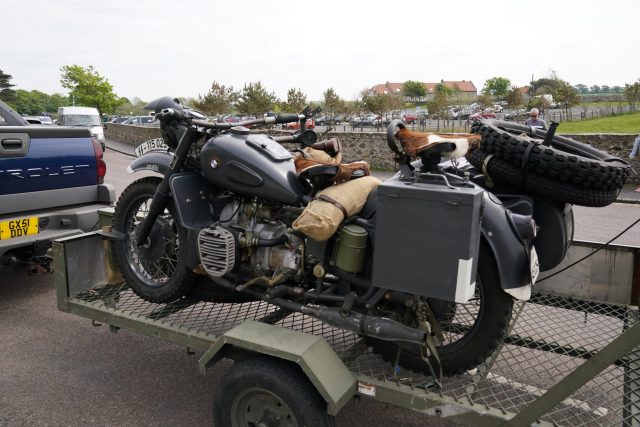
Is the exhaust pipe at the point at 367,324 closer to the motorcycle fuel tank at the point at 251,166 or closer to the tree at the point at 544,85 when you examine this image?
the motorcycle fuel tank at the point at 251,166

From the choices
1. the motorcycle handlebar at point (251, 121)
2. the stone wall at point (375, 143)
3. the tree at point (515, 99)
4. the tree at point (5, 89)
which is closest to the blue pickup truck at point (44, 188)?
the stone wall at point (375, 143)

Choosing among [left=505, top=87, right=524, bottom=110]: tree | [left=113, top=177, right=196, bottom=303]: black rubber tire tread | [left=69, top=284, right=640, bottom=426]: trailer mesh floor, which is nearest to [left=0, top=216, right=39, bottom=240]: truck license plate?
[left=69, top=284, right=640, bottom=426]: trailer mesh floor

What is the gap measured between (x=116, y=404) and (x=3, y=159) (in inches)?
109

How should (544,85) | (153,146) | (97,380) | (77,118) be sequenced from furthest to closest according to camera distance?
(544,85)
(77,118)
(153,146)
(97,380)

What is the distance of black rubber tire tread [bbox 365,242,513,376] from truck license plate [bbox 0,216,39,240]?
386 cm

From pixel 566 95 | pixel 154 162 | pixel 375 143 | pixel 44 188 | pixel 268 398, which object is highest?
pixel 566 95

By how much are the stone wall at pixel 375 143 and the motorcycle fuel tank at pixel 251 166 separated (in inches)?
103

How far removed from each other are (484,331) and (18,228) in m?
4.26

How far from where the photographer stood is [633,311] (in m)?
3.69

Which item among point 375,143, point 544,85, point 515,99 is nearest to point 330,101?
point 515,99

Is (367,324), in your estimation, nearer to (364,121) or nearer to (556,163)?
(556,163)

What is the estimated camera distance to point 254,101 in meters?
33.8

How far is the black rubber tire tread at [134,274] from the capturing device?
3.77 m

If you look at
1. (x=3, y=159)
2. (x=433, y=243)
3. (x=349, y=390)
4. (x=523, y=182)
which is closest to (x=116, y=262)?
(x=3, y=159)
